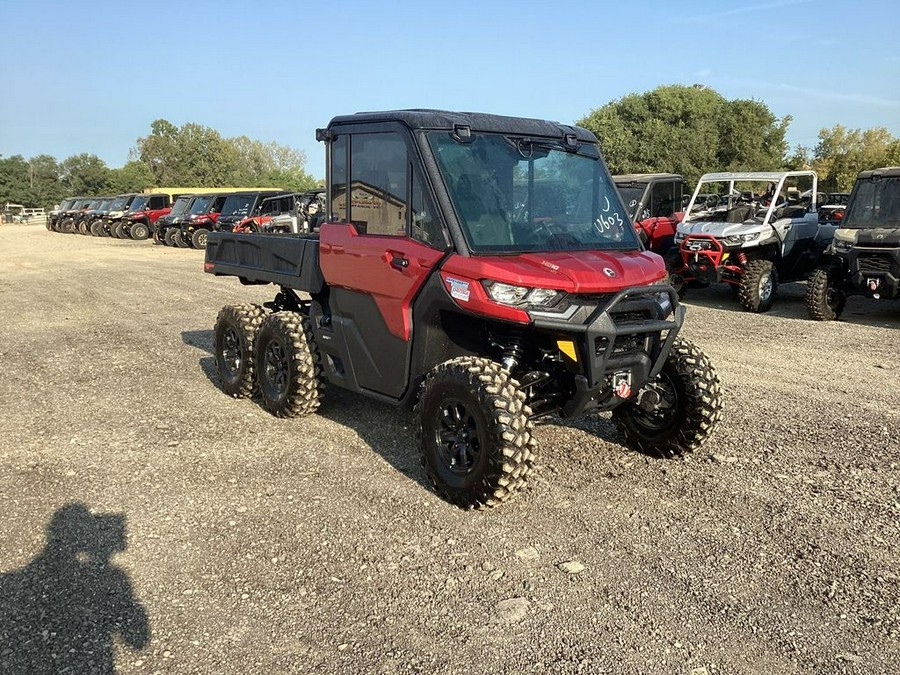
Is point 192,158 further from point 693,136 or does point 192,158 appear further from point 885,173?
point 885,173

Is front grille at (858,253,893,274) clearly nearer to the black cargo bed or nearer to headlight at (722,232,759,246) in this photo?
headlight at (722,232,759,246)

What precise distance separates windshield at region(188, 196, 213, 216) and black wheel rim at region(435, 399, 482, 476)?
83.5 feet

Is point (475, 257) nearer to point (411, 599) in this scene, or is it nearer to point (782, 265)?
point (411, 599)

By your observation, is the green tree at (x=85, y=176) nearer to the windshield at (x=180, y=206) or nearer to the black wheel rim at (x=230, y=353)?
the windshield at (x=180, y=206)

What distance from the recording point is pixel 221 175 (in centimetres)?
9406

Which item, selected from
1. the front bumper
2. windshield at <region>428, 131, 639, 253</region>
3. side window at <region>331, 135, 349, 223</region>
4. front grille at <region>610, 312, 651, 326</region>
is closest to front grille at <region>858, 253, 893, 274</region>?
windshield at <region>428, 131, 639, 253</region>

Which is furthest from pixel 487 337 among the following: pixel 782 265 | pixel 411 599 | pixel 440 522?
pixel 782 265

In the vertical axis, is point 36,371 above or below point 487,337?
below

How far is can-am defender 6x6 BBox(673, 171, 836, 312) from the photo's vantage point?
38.7 ft

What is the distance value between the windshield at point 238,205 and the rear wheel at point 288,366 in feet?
60.4

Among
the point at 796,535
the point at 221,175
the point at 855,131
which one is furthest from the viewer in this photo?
the point at 221,175

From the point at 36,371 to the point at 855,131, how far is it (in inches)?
1834

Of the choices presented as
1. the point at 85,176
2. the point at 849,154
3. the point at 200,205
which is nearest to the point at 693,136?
the point at 849,154

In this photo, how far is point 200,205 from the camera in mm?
28109
